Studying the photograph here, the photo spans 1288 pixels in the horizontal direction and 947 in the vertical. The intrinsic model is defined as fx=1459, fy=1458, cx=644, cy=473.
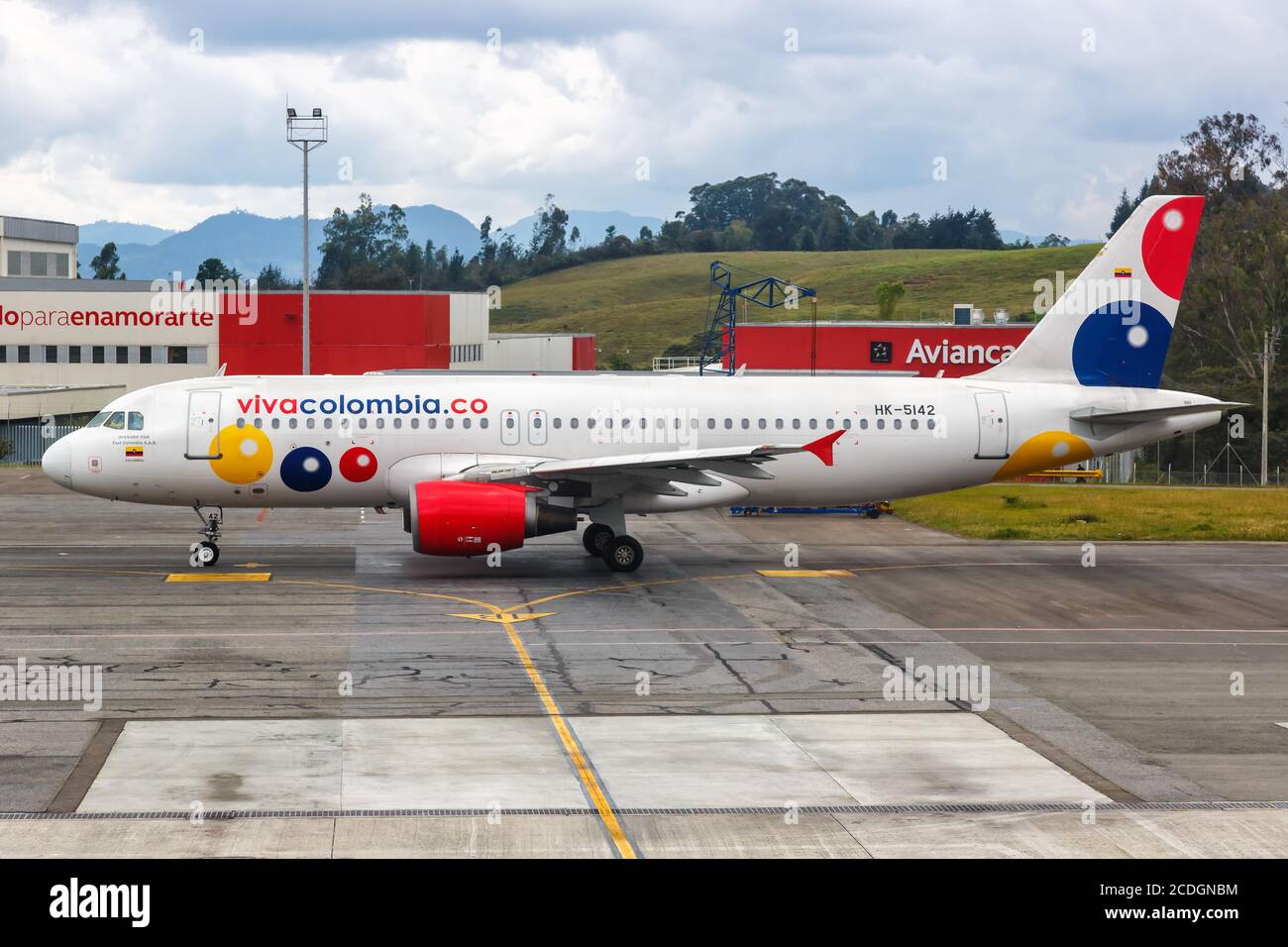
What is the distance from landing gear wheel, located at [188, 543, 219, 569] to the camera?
3328cm

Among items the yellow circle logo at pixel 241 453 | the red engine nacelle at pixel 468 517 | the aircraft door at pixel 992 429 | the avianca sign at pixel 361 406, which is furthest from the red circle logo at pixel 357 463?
the aircraft door at pixel 992 429

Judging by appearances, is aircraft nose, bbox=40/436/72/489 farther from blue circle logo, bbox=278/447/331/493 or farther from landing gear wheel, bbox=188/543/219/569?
blue circle logo, bbox=278/447/331/493

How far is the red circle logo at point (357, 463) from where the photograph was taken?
1308 inches

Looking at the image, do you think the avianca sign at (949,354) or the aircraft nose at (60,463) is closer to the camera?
the aircraft nose at (60,463)

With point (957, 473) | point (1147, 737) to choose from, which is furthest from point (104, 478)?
point (1147, 737)

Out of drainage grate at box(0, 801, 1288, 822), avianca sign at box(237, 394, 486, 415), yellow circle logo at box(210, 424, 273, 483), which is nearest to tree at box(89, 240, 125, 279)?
avianca sign at box(237, 394, 486, 415)

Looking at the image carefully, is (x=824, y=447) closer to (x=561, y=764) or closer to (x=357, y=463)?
(x=357, y=463)

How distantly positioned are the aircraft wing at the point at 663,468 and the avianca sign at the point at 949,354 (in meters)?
43.0

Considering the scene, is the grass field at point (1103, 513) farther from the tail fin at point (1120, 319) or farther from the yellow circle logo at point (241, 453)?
the yellow circle logo at point (241, 453)

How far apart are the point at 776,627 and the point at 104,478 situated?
51.9ft

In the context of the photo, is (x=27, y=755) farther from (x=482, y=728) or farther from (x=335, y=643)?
(x=335, y=643)

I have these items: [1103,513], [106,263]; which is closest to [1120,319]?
[1103,513]

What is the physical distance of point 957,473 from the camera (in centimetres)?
3541

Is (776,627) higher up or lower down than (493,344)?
lower down
